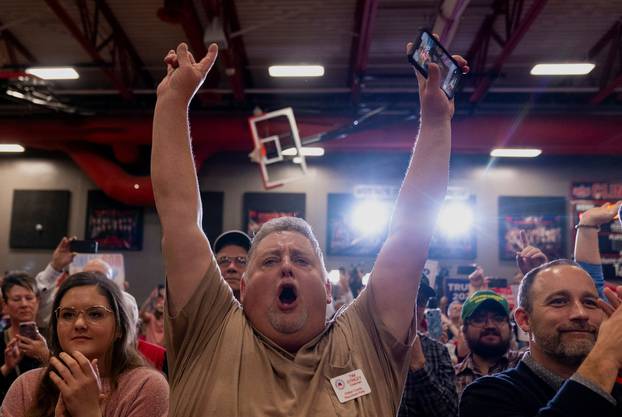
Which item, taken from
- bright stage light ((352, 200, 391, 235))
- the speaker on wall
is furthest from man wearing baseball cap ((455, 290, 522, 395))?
the speaker on wall

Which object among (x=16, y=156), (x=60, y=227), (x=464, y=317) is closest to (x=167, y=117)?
(x=464, y=317)

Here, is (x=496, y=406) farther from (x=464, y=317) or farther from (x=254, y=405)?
(x=464, y=317)

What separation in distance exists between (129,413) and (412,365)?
1196 mm

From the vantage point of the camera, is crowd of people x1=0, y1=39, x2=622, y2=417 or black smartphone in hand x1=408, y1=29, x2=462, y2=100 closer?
crowd of people x1=0, y1=39, x2=622, y2=417

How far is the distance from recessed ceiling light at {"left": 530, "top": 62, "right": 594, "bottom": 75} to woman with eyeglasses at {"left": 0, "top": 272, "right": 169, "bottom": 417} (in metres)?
6.55

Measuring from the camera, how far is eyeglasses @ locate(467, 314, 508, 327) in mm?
2922

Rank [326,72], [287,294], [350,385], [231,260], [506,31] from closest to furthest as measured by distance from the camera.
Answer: [350,385], [287,294], [231,260], [506,31], [326,72]

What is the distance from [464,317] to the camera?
3.01 metres

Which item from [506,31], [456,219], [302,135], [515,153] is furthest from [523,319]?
[515,153]

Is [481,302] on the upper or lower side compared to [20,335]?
upper

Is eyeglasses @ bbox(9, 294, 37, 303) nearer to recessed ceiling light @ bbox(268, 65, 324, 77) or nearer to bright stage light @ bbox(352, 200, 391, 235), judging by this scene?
recessed ceiling light @ bbox(268, 65, 324, 77)

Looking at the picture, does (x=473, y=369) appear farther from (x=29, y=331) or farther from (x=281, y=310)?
(x=29, y=331)

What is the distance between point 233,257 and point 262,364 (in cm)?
148

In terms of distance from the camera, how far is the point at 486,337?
2885mm
